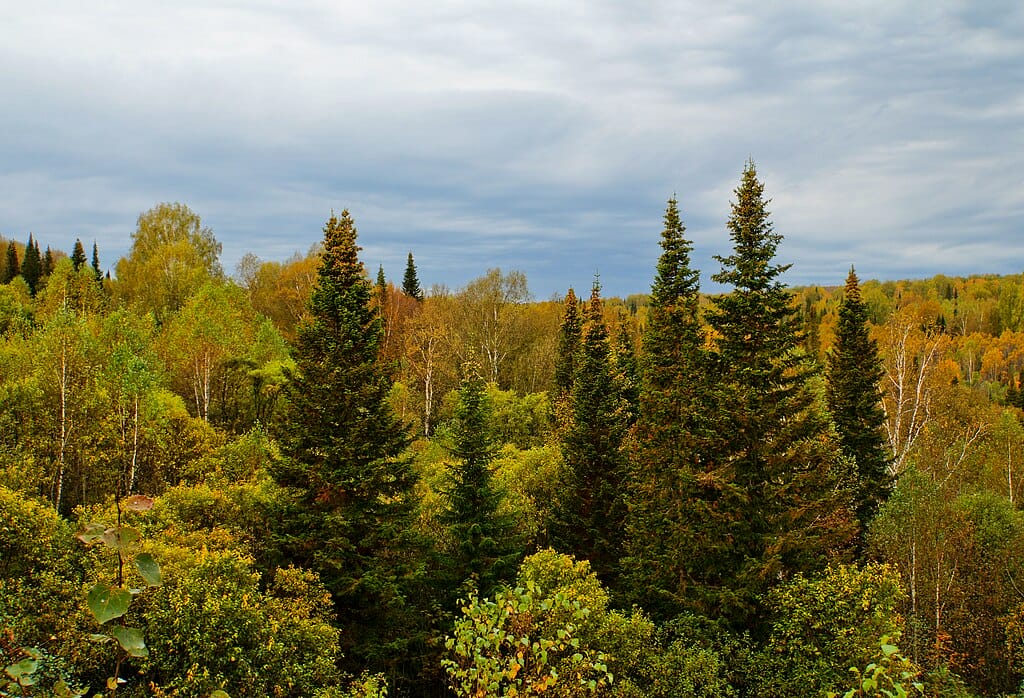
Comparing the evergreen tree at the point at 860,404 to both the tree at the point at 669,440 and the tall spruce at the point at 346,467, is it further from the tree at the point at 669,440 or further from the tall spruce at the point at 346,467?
the tall spruce at the point at 346,467

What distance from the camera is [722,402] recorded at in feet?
75.6

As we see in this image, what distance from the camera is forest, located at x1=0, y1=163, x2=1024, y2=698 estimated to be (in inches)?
651

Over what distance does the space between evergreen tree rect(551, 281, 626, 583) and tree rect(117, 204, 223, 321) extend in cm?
4153

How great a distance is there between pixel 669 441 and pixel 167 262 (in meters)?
61.5

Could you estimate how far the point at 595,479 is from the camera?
106ft

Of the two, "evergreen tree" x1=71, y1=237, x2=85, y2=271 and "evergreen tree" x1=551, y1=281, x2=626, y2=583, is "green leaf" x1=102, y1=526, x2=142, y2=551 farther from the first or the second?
"evergreen tree" x1=71, y1=237, x2=85, y2=271

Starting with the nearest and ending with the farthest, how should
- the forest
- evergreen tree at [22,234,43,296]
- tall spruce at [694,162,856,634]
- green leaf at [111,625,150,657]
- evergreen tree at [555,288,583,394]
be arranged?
1. green leaf at [111,625,150,657]
2. the forest
3. tall spruce at [694,162,856,634]
4. evergreen tree at [555,288,583,394]
5. evergreen tree at [22,234,43,296]

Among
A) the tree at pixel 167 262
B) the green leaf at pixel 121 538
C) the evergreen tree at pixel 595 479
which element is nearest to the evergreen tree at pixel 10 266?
the tree at pixel 167 262

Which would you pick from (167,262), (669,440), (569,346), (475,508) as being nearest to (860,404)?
(669,440)

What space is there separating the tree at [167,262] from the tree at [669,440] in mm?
45687

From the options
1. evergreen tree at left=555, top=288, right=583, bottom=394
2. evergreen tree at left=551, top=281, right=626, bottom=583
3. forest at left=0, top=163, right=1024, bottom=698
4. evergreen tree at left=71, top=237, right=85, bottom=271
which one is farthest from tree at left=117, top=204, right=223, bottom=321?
evergreen tree at left=551, top=281, right=626, bottom=583

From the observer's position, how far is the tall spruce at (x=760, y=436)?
22500mm

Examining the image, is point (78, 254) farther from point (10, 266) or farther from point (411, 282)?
point (411, 282)

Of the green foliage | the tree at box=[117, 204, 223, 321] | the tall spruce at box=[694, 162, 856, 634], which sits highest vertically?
the tree at box=[117, 204, 223, 321]
